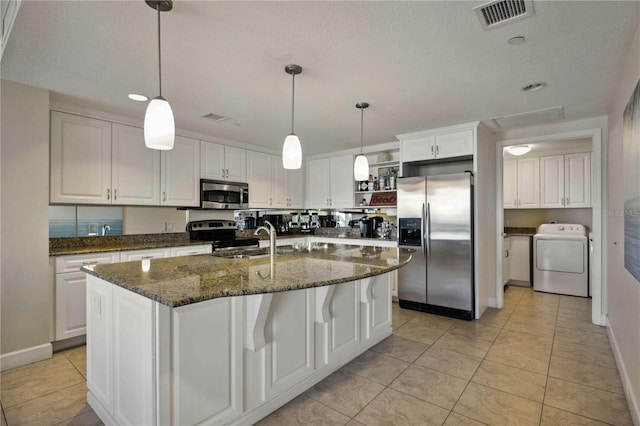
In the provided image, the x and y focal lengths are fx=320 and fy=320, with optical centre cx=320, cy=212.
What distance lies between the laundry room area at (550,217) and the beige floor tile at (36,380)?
541 centimetres

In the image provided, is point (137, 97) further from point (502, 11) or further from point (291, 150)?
point (502, 11)

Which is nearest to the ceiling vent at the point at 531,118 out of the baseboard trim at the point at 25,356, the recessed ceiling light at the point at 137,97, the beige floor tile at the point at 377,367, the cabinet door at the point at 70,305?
the beige floor tile at the point at 377,367

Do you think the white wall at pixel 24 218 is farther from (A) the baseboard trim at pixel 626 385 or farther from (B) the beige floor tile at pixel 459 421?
(A) the baseboard trim at pixel 626 385

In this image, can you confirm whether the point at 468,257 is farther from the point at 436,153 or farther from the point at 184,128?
the point at 184,128

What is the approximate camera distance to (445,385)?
230 centimetres

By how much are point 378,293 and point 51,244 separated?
3.25 m

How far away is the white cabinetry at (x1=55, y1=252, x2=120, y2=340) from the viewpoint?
2.86 m

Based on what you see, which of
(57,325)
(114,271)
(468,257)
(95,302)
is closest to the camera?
(114,271)

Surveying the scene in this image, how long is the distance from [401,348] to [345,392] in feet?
3.00

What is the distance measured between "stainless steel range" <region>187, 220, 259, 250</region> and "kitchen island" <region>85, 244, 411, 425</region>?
1.87m

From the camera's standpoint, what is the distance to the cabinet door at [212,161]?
426cm

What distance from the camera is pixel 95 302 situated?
6.45ft

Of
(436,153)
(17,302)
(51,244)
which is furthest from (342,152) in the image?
(17,302)

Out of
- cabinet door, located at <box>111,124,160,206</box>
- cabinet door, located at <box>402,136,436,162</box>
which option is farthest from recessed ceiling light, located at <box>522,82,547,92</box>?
cabinet door, located at <box>111,124,160,206</box>
